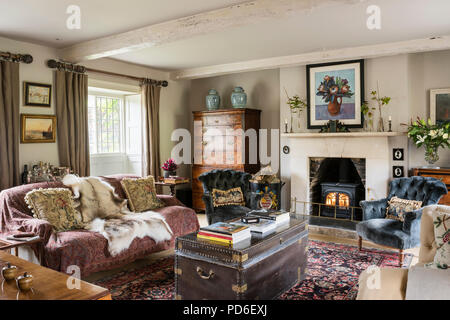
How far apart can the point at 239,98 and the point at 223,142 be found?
794 mm

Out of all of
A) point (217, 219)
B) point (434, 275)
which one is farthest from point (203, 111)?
point (434, 275)

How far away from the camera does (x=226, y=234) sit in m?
2.66

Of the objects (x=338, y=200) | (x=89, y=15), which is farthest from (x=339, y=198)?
(x=89, y=15)

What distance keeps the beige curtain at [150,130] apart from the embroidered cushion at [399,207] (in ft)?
12.3

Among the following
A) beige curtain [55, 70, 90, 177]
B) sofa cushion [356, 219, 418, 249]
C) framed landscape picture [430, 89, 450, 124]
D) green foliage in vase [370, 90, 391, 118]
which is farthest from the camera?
green foliage in vase [370, 90, 391, 118]

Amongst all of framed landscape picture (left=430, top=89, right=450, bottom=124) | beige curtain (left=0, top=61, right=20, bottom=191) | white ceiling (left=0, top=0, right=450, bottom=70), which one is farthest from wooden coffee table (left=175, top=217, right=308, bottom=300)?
framed landscape picture (left=430, top=89, right=450, bottom=124)

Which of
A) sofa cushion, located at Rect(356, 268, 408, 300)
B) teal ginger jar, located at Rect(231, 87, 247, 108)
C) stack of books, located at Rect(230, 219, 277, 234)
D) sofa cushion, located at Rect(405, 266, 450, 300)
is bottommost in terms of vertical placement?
sofa cushion, located at Rect(356, 268, 408, 300)

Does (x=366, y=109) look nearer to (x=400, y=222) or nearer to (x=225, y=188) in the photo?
(x=400, y=222)

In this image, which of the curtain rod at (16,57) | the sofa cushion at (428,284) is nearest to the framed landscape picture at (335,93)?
the sofa cushion at (428,284)

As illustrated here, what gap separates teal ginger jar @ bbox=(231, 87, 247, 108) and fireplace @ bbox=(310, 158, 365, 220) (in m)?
1.49

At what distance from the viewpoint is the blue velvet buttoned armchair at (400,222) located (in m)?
3.55

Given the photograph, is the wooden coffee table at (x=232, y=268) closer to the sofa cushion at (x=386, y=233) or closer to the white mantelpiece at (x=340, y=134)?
the sofa cushion at (x=386, y=233)

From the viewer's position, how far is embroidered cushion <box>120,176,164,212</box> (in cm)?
442

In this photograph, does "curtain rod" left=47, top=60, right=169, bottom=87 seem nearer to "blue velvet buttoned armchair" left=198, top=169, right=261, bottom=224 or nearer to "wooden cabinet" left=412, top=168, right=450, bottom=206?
"blue velvet buttoned armchair" left=198, top=169, right=261, bottom=224
